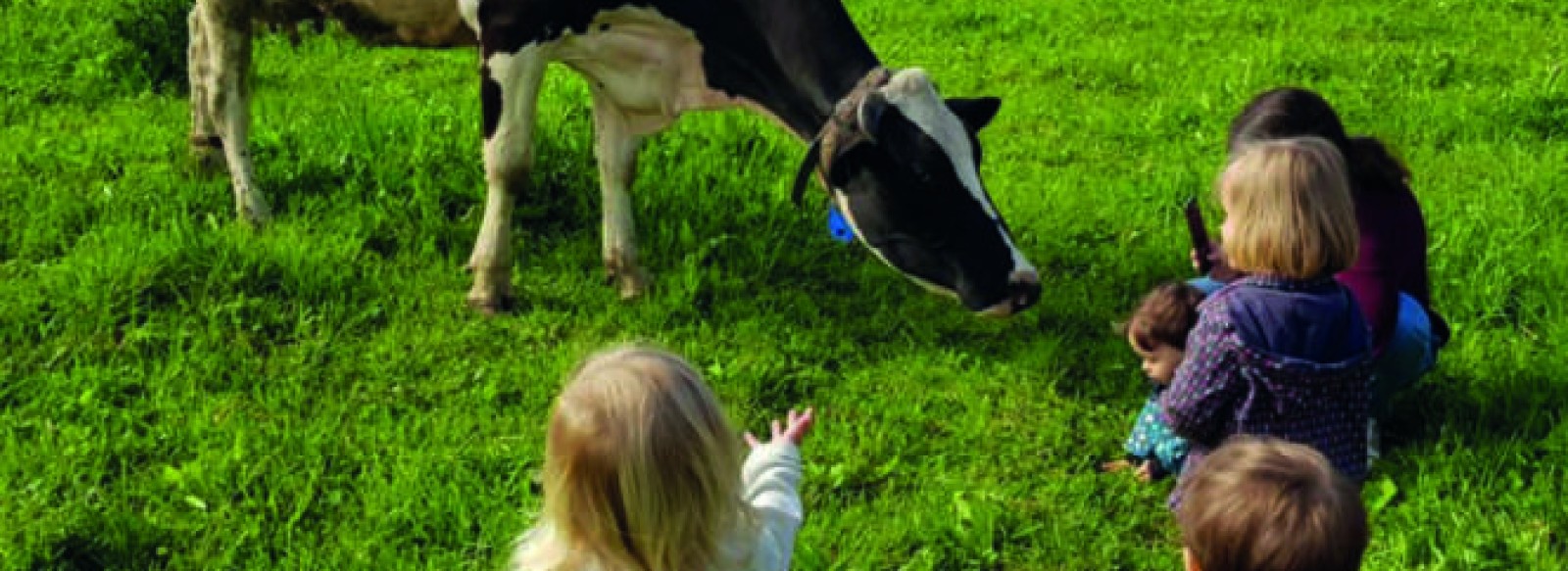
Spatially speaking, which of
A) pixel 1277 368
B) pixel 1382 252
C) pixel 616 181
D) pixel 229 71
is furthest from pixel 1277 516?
Answer: pixel 229 71

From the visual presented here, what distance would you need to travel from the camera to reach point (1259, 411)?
3.58 meters

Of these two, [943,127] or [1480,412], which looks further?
[943,127]

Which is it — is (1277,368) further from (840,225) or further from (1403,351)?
(840,225)

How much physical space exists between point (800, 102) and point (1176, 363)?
176 centimetres

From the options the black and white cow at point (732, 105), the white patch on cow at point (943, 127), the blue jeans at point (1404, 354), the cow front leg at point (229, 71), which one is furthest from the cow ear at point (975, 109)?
the cow front leg at point (229, 71)

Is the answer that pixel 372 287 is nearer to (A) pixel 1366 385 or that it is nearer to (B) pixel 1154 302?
(B) pixel 1154 302

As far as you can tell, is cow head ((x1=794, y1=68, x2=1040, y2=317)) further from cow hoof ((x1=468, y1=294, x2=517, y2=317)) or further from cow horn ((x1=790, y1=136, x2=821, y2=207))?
cow hoof ((x1=468, y1=294, x2=517, y2=317))

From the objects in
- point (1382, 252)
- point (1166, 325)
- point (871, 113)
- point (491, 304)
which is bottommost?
point (491, 304)

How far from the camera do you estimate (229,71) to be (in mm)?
6328

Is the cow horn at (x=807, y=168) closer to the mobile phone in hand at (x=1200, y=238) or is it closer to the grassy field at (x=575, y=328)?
the grassy field at (x=575, y=328)

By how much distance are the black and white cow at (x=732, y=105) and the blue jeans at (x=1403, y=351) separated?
0.87 metres

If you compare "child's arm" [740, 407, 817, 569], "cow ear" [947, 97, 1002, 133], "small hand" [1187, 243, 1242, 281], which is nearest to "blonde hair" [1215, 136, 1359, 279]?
"small hand" [1187, 243, 1242, 281]

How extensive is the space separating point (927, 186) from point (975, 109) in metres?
0.42

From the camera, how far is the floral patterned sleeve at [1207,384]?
11.6 ft
